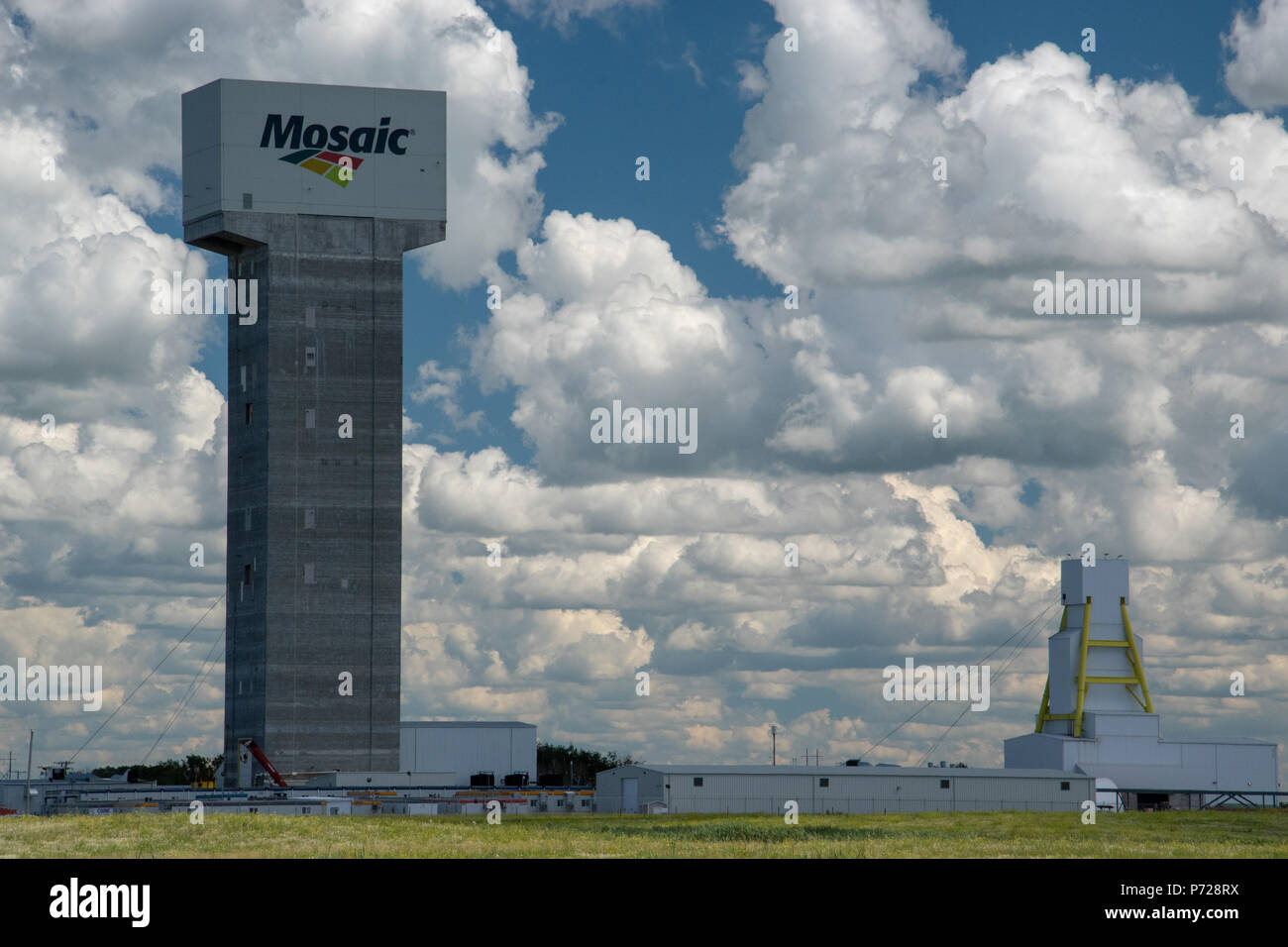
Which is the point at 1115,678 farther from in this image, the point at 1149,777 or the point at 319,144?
the point at 319,144

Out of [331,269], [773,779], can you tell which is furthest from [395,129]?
[773,779]

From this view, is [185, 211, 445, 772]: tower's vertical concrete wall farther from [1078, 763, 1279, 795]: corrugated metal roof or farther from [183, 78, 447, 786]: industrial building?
[1078, 763, 1279, 795]: corrugated metal roof

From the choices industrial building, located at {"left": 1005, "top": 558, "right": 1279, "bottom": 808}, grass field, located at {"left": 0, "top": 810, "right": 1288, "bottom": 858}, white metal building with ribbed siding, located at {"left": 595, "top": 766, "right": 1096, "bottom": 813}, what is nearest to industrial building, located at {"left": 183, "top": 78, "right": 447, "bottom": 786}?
white metal building with ribbed siding, located at {"left": 595, "top": 766, "right": 1096, "bottom": 813}

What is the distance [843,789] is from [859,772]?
163 centimetres

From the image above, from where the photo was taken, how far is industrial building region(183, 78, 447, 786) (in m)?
128

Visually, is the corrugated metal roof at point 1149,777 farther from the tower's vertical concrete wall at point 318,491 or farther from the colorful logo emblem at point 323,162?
the colorful logo emblem at point 323,162

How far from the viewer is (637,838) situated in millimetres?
68000

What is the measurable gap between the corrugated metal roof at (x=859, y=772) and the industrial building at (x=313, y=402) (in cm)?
2954

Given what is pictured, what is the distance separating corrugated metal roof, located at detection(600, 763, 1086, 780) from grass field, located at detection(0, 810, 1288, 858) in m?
7.13

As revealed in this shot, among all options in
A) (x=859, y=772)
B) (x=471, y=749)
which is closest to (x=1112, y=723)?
(x=859, y=772)

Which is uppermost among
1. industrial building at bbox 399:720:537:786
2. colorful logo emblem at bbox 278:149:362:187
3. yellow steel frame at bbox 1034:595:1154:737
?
colorful logo emblem at bbox 278:149:362:187

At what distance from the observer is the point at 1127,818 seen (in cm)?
10131
